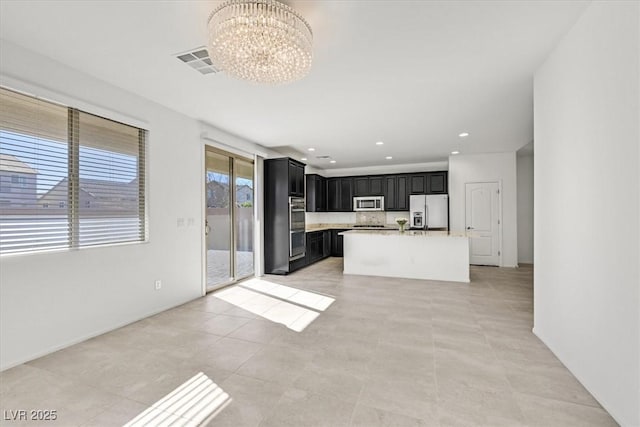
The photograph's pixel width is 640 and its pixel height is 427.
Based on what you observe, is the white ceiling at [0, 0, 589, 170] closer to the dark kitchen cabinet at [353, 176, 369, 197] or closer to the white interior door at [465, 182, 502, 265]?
the white interior door at [465, 182, 502, 265]

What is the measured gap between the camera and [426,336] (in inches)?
116

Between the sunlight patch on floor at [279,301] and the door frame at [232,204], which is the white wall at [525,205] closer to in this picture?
the sunlight patch on floor at [279,301]

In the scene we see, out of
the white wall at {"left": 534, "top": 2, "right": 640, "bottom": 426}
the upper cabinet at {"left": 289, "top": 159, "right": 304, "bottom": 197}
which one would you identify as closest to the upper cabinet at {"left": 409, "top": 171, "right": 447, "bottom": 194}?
the upper cabinet at {"left": 289, "top": 159, "right": 304, "bottom": 197}

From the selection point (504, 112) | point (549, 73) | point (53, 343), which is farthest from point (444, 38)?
point (53, 343)

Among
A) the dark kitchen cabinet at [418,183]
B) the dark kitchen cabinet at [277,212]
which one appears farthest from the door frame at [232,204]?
the dark kitchen cabinet at [418,183]

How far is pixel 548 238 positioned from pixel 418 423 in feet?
6.44

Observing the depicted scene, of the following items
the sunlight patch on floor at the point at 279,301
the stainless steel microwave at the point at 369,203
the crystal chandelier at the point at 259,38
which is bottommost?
the sunlight patch on floor at the point at 279,301

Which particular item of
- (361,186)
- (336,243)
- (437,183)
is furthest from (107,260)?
(437,183)

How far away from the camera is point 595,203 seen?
1.88m

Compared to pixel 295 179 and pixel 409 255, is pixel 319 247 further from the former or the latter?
pixel 409 255

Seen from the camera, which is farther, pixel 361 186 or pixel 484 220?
pixel 361 186

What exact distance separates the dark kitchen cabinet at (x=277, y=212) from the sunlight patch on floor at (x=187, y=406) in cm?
372

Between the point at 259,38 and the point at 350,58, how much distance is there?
3.39 ft

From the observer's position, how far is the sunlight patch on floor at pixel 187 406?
1.75 meters
